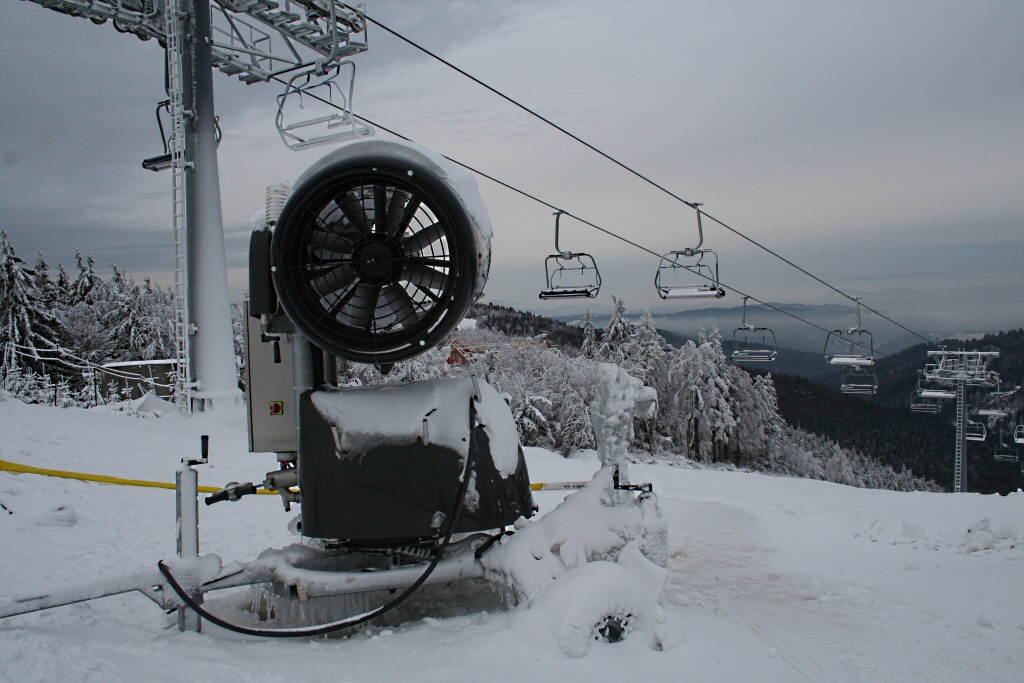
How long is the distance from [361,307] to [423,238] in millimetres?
544

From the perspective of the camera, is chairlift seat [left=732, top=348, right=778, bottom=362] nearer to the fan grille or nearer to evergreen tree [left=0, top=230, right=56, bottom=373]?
the fan grille

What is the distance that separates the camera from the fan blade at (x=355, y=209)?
13.7 feet

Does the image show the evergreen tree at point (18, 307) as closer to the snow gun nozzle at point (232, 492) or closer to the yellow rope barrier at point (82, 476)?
the yellow rope barrier at point (82, 476)

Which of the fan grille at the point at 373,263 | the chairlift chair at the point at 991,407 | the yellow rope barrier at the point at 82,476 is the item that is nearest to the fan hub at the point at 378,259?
the fan grille at the point at 373,263

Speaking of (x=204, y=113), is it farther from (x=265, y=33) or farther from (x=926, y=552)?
(x=926, y=552)

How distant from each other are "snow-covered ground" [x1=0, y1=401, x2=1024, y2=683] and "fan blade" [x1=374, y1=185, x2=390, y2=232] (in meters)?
2.31

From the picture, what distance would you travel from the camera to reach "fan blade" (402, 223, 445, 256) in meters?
4.19

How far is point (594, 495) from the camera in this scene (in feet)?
14.5

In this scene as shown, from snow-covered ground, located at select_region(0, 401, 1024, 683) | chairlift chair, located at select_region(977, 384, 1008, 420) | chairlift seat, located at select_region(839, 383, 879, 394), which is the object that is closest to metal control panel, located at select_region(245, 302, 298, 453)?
snow-covered ground, located at select_region(0, 401, 1024, 683)

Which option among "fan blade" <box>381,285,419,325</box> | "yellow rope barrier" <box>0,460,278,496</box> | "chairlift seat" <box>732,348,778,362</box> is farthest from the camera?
"chairlift seat" <box>732,348,778,362</box>

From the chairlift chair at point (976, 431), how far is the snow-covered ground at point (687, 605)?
84.0ft

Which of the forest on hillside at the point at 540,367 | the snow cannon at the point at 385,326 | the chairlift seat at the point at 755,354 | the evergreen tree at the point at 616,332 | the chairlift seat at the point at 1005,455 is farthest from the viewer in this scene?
the evergreen tree at the point at 616,332

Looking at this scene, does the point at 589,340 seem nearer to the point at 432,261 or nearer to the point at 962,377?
the point at 962,377

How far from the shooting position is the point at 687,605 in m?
4.72
